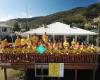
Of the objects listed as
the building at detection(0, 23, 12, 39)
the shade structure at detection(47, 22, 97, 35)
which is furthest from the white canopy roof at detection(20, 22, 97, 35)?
the building at detection(0, 23, 12, 39)

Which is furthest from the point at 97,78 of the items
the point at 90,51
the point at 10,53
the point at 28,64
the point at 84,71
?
the point at 10,53

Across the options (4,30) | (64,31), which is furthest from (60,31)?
(4,30)

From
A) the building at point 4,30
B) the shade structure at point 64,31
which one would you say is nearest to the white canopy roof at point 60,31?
the shade structure at point 64,31

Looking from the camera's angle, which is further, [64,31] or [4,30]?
[4,30]

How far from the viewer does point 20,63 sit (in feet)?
55.1

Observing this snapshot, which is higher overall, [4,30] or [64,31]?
[64,31]

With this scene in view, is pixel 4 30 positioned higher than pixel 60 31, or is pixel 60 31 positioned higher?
pixel 60 31

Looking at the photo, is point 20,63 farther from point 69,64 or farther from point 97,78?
point 97,78

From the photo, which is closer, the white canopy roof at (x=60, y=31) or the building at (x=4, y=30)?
the white canopy roof at (x=60, y=31)

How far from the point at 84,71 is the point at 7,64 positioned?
21.0 feet

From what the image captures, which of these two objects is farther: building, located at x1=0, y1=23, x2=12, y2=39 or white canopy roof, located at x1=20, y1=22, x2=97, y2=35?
building, located at x1=0, y1=23, x2=12, y2=39

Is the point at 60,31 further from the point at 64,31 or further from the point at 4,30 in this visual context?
the point at 4,30

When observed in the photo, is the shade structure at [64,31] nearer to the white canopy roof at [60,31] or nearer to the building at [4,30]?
the white canopy roof at [60,31]

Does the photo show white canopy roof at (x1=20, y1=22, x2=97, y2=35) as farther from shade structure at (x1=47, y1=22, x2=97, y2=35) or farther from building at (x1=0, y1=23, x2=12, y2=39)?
building at (x1=0, y1=23, x2=12, y2=39)
